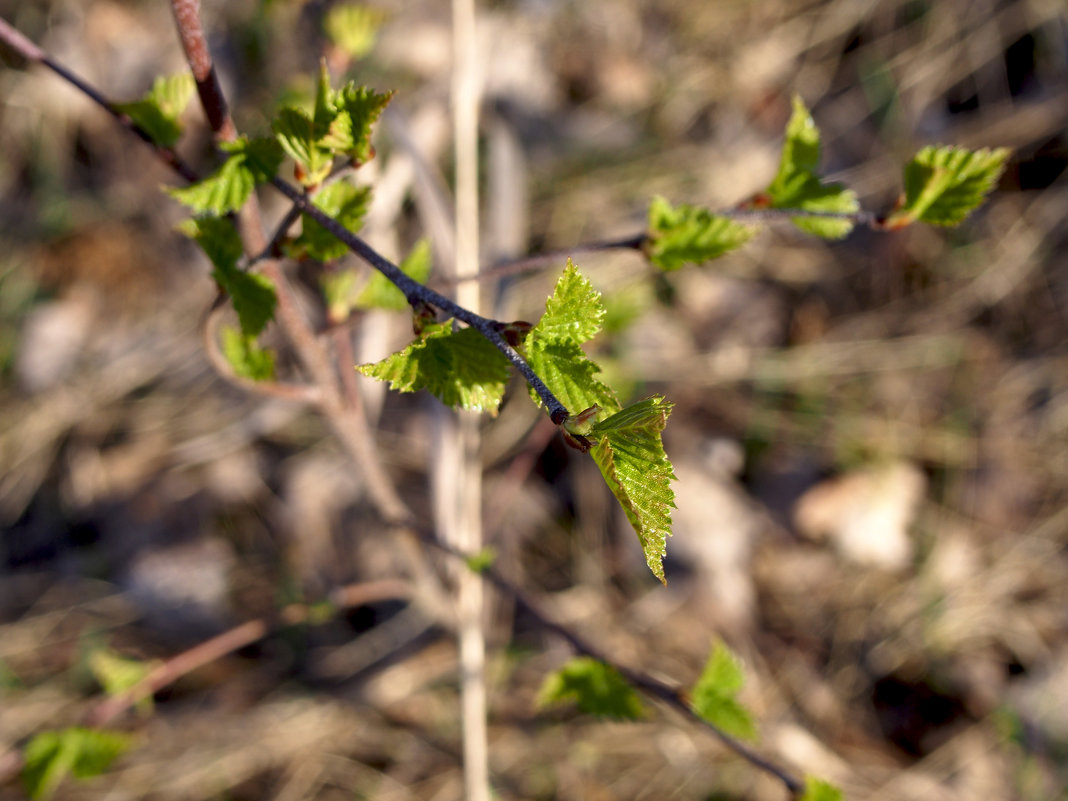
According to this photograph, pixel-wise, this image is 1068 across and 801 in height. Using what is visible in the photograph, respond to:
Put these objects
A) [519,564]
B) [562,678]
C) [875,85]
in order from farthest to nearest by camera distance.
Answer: [875,85], [519,564], [562,678]

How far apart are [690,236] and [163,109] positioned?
768mm

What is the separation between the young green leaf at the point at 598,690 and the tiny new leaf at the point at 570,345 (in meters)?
0.86

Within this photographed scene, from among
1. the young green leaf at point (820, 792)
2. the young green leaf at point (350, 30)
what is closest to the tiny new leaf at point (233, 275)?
the young green leaf at point (350, 30)

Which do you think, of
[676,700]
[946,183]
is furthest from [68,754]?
[946,183]

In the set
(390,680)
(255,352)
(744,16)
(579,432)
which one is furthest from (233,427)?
(744,16)

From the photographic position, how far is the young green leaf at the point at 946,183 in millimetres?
1053

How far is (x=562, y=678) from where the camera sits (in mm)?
1535

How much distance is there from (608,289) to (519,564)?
1064mm

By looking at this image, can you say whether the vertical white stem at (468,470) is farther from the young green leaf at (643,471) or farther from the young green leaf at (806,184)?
the young green leaf at (643,471)

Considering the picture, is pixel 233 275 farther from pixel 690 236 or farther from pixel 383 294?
pixel 690 236

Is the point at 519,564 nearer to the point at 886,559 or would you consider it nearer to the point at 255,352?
the point at 886,559

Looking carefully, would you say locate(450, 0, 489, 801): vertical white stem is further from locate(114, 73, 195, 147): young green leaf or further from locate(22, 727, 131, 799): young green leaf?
locate(114, 73, 195, 147): young green leaf

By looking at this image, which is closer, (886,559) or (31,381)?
(886,559)

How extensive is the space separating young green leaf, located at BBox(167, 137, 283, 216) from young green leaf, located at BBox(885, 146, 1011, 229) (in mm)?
888
